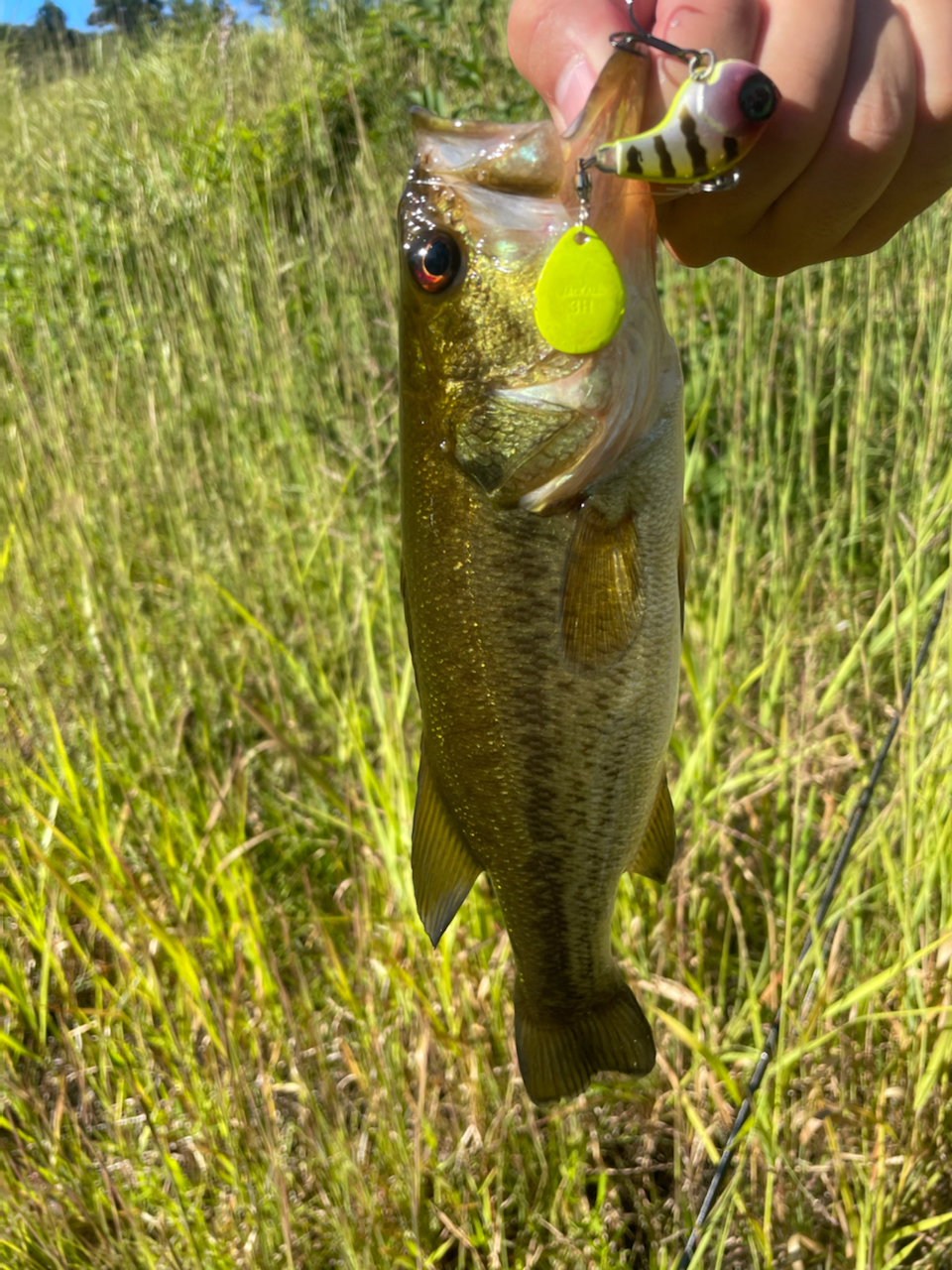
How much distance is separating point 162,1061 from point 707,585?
1569mm

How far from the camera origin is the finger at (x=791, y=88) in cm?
81

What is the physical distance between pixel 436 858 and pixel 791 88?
0.90 meters

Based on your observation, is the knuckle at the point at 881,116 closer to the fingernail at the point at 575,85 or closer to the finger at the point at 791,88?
the finger at the point at 791,88

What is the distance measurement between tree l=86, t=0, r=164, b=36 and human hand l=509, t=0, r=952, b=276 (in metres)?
3.87

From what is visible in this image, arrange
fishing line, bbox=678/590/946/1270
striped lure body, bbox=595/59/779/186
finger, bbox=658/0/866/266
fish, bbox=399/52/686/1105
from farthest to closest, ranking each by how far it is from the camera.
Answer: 1. fishing line, bbox=678/590/946/1270
2. fish, bbox=399/52/686/1105
3. finger, bbox=658/0/866/266
4. striped lure body, bbox=595/59/779/186

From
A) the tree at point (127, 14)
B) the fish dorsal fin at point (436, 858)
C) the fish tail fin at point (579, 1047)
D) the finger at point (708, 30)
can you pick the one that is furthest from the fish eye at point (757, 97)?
the tree at point (127, 14)

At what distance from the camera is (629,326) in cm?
88

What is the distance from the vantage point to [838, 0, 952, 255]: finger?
0.84 metres

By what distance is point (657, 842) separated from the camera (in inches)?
46.0

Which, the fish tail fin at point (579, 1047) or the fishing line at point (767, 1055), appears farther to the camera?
the fishing line at point (767, 1055)

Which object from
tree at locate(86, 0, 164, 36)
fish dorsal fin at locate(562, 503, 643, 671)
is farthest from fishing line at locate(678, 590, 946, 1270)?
tree at locate(86, 0, 164, 36)

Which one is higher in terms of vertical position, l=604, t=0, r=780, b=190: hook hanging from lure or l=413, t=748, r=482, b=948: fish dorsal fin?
l=604, t=0, r=780, b=190: hook hanging from lure

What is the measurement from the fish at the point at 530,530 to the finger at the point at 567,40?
4 cm

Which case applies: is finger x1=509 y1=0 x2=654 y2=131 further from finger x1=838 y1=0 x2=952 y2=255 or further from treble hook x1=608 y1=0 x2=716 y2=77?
finger x1=838 y1=0 x2=952 y2=255
